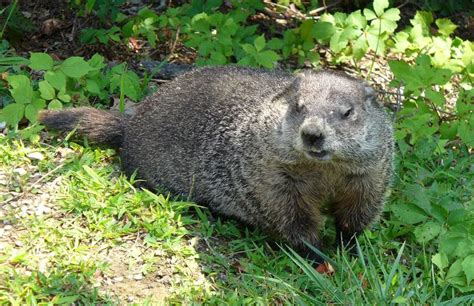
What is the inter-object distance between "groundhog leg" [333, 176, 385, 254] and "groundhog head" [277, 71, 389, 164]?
0.23m

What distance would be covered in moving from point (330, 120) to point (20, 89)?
2080mm

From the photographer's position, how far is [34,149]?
4.36m

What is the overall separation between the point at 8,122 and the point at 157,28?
1629 mm

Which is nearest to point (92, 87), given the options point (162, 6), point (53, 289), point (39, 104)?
point (39, 104)

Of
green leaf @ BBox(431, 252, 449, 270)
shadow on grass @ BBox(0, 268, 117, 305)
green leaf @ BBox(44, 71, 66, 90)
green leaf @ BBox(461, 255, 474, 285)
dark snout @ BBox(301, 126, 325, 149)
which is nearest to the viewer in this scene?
shadow on grass @ BBox(0, 268, 117, 305)

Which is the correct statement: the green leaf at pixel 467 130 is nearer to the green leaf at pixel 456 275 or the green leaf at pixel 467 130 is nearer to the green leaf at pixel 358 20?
the green leaf at pixel 358 20

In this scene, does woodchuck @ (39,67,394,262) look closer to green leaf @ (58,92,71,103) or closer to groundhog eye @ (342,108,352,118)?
groundhog eye @ (342,108,352,118)

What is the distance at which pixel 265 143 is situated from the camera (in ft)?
12.3

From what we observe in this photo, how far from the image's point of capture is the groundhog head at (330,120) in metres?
3.37

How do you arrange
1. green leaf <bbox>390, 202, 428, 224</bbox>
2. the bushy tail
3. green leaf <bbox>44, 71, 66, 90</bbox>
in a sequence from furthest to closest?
green leaf <bbox>44, 71, 66, 90</bbox> → the bushy tail → green leaf <bbox>390, 202, 428, 224</bbox>

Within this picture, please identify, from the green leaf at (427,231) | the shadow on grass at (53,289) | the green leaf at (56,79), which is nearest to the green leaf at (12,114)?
the green leaf at (56,79)

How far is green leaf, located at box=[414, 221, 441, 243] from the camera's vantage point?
150 inches

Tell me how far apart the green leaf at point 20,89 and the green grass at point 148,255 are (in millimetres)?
322

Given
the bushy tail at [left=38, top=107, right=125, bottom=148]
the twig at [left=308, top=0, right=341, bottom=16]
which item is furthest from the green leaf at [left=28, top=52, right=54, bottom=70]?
the twig at [left=308, top=0, right=341, bottom=16]
